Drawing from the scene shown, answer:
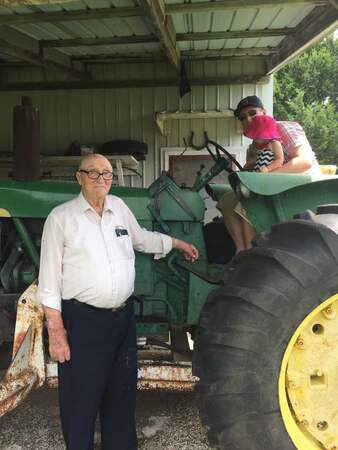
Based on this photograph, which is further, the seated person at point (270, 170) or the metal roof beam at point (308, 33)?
the metal roof beam at point (308, 33)

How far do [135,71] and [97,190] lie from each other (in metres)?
5.94

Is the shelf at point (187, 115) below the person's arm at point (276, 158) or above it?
above

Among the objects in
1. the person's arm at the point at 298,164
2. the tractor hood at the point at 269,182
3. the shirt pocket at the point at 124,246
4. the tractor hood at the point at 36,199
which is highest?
the person's arm at the point at 298,164

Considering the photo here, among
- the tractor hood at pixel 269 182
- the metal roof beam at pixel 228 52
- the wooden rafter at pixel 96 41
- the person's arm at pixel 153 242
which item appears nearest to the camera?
the tractor hood at pixel 269 182

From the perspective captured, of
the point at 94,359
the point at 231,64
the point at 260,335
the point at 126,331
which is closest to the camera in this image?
the point at 260,335

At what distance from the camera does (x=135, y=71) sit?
26.5ft

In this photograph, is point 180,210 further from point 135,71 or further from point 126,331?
point 135,71

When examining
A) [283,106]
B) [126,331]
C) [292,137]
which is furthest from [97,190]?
[283,106]

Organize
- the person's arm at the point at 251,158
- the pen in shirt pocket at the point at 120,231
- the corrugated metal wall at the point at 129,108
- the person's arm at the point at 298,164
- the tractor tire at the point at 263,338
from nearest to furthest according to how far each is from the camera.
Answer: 1. the tractor tire at the point at 263,338
2. the pen in shirt pocket at the point at 120,231
3. the person's arm at the point at 298,164
4. the person's arm at the point at 251,158
5. the corrugated metal wall at the point at 129,108

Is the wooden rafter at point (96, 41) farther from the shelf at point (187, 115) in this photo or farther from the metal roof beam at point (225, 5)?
the shelf at point (187, 115)

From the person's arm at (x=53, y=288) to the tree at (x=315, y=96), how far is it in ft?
65.2

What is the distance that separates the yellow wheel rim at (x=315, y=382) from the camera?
2.48 metres

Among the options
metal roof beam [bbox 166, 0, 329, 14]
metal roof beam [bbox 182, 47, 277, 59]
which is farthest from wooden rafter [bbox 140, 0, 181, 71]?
metal roof beam [bbox 182, 47, 277, 59]

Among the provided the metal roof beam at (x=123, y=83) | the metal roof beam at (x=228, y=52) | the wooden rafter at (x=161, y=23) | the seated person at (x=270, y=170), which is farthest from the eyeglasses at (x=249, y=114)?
the metal roof beam at (x=123, y=83)
